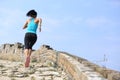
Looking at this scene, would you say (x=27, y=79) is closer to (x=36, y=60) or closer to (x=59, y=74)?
(x=59, y=74)

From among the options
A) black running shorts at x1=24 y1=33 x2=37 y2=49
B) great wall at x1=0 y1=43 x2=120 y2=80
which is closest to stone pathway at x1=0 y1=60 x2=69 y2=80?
great wall at x1=0 y1=43 x2=120 y2=80

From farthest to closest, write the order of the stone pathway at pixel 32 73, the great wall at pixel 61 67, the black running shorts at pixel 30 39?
the black running shorts at pixel 30 39 → the stone pathway at pixel 32 73 → the great wall at pixel 61 67

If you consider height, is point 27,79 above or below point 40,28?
below

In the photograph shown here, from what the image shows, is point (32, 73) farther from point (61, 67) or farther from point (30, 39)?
point (61, 67)

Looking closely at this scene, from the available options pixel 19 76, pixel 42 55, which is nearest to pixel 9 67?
pixel 19 76

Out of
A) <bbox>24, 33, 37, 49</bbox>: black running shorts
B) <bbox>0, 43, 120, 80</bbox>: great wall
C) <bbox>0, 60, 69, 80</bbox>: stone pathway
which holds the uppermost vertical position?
<bbox>24, 33, 37, 49</bbox>: black running shorts

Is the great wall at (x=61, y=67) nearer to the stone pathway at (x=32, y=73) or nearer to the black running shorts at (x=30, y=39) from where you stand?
the stone pathway at (x=32, y=73)

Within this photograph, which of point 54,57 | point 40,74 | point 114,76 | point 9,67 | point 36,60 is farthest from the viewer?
point 36,60

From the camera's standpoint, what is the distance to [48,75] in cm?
1349

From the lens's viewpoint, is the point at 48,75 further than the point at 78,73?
Yes

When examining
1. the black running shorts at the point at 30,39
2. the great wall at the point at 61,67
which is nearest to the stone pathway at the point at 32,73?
the great wall at the point at 61,67

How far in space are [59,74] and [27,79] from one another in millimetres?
1299

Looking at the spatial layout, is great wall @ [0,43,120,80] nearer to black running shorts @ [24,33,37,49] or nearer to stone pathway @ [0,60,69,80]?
stone pathway @ [0,60,69,80]

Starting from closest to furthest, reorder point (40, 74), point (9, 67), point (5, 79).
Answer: point (5, 79)
point (40, 74)
point (9, 67)
